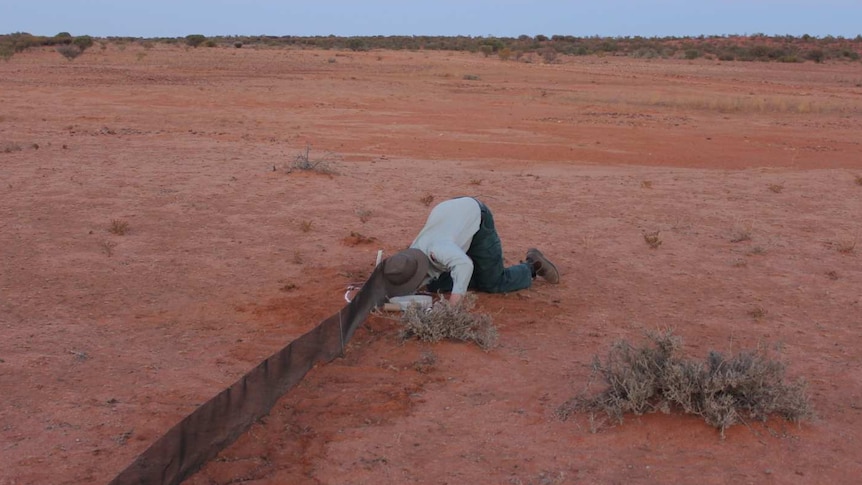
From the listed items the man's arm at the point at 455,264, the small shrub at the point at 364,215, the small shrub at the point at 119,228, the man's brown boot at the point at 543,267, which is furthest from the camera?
the small shrub at the point at 364,215

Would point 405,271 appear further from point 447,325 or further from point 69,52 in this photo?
point 69,52

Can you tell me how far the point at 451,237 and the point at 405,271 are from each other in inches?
15.6

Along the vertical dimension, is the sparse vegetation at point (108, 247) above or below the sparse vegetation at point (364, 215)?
below

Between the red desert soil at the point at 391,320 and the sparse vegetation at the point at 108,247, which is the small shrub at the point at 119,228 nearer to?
the red desert soil at the point at 391,320

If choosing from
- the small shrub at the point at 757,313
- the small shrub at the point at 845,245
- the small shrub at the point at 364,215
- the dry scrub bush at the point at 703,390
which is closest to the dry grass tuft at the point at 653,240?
the small shrub at the point at 845,245

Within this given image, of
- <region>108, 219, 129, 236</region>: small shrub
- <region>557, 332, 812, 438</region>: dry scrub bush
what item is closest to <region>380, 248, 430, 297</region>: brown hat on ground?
<region>557, 332, 812, 438</region>: dry scrub bush

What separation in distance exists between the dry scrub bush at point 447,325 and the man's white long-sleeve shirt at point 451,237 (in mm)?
193

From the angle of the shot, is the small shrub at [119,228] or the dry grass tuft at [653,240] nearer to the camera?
the small shrub at [119,228]

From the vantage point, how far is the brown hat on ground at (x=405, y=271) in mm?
5691

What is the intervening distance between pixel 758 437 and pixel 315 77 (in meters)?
27.4

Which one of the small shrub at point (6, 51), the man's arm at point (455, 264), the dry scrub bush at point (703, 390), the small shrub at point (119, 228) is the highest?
the small shrub at point (6, 51)

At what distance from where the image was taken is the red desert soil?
4113 mm

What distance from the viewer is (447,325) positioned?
5422 mm

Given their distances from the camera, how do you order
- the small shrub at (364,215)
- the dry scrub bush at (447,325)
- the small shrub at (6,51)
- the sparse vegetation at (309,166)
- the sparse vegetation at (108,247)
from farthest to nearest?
the small shrub at (6,51) → the sparse vegetation at (309,166) → the small shrub at (364,215) → the sparse vegetation at (108,247) → the dry scrub bush at (447,325)
